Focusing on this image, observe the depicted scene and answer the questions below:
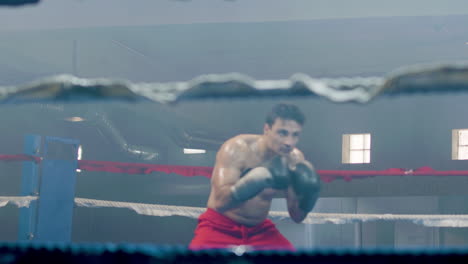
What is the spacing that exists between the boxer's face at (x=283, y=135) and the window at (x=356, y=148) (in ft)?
15.9

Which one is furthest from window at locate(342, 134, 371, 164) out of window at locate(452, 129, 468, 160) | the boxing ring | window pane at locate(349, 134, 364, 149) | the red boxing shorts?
the boxing ring

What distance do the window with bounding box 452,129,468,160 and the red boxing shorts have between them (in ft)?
16.3

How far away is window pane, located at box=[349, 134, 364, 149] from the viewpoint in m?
7.11

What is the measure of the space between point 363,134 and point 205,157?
95.6 inches

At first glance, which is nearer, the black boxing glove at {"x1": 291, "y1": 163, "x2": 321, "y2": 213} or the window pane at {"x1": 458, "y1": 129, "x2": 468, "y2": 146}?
the black boxing glove at {"x1": 291, "y1": 163, "x2": 321, "y2": 213}

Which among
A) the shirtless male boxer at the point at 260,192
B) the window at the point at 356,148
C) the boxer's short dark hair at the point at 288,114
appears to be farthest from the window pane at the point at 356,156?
the boxer's short dark hair at the point at 288,114

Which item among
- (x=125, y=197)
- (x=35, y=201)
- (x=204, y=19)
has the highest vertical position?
(x=204, y=19)

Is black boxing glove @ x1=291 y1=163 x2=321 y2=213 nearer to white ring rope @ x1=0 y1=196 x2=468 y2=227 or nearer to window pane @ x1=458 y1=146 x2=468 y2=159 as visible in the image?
white ring rope @ x1=0 y1=196 x2=468 y2=227

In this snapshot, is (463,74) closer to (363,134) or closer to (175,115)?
(175,115)

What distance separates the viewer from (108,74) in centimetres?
563

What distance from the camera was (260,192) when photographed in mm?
2268

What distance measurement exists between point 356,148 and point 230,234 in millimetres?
5128

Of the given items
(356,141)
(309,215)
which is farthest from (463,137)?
(309,215)

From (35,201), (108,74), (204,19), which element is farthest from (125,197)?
(35,201)
